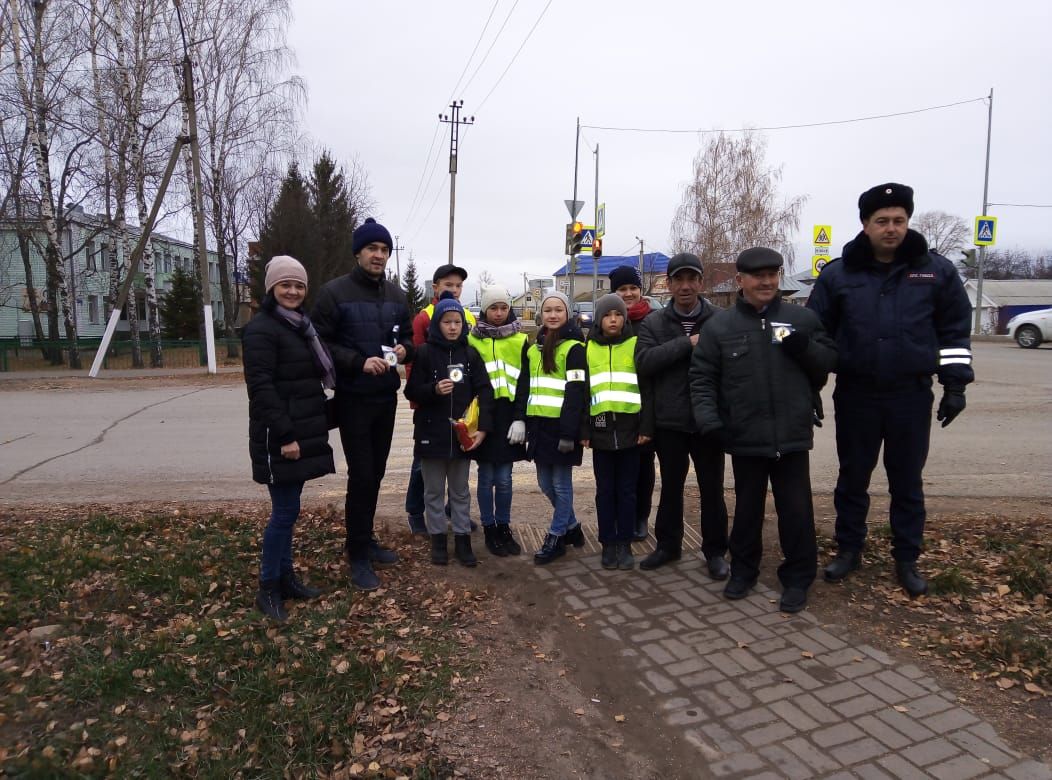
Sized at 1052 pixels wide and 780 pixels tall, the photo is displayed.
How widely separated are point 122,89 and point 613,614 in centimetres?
2284

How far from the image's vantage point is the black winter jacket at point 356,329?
432 centimetres

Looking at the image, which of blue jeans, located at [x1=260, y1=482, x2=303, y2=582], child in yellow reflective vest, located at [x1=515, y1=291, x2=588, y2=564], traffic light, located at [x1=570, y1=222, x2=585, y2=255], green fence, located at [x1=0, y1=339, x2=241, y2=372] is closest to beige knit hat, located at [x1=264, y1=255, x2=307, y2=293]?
blue jeans, located at [x1=260, y1=482, x2=303, y2=582]

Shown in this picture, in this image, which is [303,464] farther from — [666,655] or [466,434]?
[666,655]

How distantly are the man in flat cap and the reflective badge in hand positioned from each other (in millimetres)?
427

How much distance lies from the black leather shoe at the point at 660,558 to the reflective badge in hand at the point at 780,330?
1614 mm

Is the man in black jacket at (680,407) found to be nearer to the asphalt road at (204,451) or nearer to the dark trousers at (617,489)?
the dark trousers at (617,489)

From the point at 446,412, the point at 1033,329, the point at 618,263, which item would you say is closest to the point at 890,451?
the point at 446,412

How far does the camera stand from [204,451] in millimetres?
8633


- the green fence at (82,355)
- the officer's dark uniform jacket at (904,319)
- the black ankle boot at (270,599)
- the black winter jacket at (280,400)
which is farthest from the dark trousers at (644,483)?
the green fence at (82,355)

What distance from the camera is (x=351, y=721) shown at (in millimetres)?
2947

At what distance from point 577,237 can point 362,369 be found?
15213 millimetres

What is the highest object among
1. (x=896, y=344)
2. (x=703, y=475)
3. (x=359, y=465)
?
(x=896, y=344)

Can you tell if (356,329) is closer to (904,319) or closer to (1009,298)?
(904,319)

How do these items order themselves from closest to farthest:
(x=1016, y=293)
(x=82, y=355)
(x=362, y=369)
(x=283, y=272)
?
(x=283, y=272), (x=362, y=369), (x=82, y=355), (x=1016, y=293)
